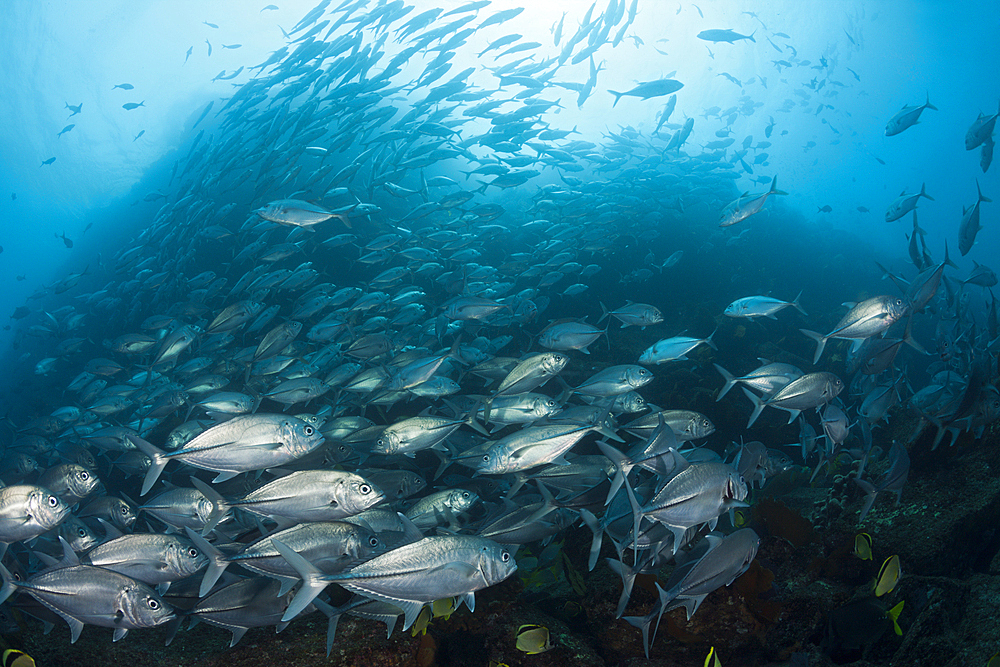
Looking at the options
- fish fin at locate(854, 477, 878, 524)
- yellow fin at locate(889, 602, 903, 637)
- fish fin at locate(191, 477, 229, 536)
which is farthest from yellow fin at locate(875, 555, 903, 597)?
fish fin at locate(191, 477, 229, 536)

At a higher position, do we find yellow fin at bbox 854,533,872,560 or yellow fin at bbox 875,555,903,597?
yellow fin at bbox 875,555,903,597

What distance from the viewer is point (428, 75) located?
13.8m

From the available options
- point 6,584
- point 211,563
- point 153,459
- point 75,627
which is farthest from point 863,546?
point 6,584

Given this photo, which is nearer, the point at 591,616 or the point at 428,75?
the point at 591,616

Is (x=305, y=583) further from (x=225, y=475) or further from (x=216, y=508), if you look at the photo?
(x=225, y=475)

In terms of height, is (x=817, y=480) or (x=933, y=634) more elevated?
(x=933, y=634)

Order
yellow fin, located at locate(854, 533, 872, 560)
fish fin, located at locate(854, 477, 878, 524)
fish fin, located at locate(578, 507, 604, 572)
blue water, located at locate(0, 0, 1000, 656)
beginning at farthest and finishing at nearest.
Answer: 1. blue water, located at locate(0, 0, 1000, 656)
2. fish fin, located at locate(854, 477, 878, 524)
3. yellow fin, located at locate(854, 533, 872, 560)
4. fish fin, located at locate(578, 507, 604, 572)

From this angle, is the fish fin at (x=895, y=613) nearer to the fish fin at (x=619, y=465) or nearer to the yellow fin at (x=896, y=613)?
the yellow fin at (x=896, y=613)

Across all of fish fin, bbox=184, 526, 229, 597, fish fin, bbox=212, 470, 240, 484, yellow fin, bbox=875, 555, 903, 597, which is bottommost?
yellow fin, bbox=875, 555, 903, 597

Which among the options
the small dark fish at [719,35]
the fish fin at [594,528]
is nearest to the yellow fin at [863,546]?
the fish fin at [594,528]

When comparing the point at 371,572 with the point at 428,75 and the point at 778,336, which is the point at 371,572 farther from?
the point at 428,75

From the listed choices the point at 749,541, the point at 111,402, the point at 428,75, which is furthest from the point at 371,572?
the point at 428,75

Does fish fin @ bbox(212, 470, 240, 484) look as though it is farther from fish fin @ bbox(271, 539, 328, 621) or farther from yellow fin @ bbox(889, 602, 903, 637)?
yellow fin @ bbox(889, 602, 903, 637)

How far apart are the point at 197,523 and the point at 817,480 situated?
7.32 meters
